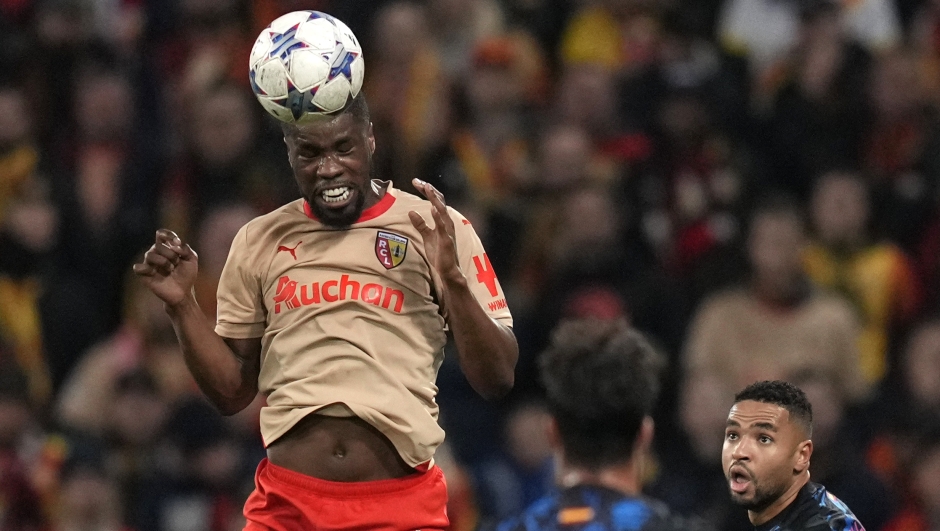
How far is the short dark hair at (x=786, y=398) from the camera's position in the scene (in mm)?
4602

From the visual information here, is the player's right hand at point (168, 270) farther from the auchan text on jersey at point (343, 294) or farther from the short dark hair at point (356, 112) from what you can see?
the short dark hair at point (356, 112)

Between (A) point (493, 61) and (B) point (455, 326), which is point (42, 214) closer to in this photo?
(A) point (493, 61)

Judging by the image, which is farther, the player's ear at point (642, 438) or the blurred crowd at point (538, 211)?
the blurred crowd at point (538, 211)

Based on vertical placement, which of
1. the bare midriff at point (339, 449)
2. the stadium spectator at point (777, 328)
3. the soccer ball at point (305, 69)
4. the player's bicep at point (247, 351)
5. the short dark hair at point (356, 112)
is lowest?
the stadium spectator at point (777, 328)

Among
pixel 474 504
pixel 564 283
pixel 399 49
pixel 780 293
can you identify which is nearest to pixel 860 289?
pixel 780 293

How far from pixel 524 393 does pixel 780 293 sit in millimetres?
1458

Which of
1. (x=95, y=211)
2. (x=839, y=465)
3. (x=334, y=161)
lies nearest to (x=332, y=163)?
(x=334, y=161)

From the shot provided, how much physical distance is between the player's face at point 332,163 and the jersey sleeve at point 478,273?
0.30 metres

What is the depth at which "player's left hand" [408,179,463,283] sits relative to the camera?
14.4 ft

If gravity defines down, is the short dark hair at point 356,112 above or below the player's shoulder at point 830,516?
above

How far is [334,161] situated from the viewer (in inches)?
182

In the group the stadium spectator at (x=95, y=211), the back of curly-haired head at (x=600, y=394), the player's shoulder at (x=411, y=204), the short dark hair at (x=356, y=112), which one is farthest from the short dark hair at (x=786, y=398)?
the stadium spectator at (x=95, y=211)

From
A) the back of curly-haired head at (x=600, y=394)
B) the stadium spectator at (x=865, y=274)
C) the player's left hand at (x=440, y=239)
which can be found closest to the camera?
the back of curly-haired head at (x=600, y=394)

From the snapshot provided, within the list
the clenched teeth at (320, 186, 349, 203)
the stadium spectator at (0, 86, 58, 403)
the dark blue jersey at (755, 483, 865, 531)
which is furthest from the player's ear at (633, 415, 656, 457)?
the stadium spectator at (0, 86, 58, 403)
